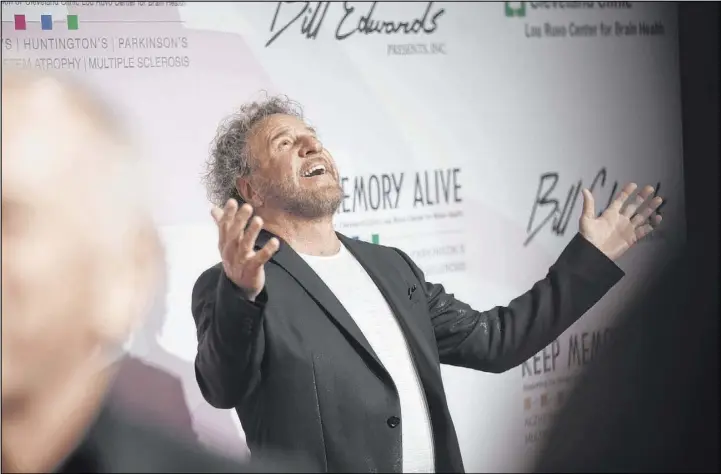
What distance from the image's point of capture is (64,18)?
8.14 ft

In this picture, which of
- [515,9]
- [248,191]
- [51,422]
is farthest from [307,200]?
[515,9]

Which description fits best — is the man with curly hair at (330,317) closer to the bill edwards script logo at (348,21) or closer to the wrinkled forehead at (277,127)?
the wrinkled forehead at (277,127)

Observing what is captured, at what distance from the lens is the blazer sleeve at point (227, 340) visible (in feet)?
6.12

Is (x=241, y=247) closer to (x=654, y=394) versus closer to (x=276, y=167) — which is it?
(x=276, y=167)

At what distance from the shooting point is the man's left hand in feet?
7.95

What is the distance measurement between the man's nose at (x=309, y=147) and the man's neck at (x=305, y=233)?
0.51ft

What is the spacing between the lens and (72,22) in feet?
8.16

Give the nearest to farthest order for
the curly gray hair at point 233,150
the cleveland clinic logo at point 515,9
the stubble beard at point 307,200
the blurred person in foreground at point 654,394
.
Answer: the stubble beard at point 307,200
the curly gray hair at point 233,150
the cleveland clinic logo at point 515,9
the blurred person in foreground at point 654,394

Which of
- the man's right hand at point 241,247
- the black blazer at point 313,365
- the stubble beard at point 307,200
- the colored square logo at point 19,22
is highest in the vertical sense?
the colored square logo at point 19,22

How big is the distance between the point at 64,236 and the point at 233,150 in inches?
19.0

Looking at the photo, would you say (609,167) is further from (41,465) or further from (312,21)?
(41,465)

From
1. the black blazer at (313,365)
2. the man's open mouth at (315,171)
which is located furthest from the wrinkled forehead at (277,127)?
the black blazer at (313,365)

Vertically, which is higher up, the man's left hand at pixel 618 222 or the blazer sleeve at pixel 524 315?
the man's left hand at pixel 618 222

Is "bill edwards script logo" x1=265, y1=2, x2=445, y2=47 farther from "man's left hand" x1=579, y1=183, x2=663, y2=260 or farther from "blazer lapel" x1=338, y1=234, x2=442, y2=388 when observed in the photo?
"man's left hand" x1=579, y1=183, x2=663, y2=260
